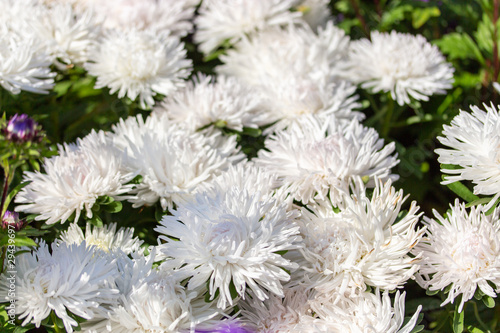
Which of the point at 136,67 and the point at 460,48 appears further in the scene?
the point at 460,48

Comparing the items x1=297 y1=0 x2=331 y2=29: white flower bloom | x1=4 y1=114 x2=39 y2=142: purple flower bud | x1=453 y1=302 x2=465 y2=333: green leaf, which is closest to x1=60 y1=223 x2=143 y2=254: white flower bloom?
x1=4 y1=114 x2=39 y2=142: purple flower bud

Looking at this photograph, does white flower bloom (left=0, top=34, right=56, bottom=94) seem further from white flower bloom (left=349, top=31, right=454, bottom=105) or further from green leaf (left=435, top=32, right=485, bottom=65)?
green leaf (left=435, top=32, right=485, bottom=65)

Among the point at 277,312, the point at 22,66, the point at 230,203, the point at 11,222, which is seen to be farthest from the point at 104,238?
the point at 22,66

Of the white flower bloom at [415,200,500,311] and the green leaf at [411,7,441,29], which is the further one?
the green leaf at [411,7,441,29]

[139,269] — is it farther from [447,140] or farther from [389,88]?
[389,88]

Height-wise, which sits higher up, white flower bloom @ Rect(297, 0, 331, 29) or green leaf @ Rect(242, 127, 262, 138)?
white flower bloom @ Rect(297, 0, 331, 29)

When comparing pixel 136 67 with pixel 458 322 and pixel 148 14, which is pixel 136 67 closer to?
pixel 148 14

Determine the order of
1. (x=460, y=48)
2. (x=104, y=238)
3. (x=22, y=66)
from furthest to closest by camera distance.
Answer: (x=460, y=48)
(x=22, y=66)
(x=104, y=238)
